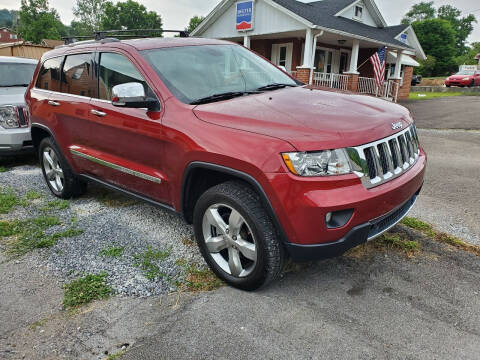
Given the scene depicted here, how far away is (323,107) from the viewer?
287cm

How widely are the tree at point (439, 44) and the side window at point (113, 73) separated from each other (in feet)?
167

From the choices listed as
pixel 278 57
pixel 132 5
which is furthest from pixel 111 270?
pixel 132 5

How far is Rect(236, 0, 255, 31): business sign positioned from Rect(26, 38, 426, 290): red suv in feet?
52.6

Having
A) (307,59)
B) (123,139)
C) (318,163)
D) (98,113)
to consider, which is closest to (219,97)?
(123,139)

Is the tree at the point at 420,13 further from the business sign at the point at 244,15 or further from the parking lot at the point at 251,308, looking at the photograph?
the parking lot at the point at 251,308

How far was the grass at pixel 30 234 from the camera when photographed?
362 cm

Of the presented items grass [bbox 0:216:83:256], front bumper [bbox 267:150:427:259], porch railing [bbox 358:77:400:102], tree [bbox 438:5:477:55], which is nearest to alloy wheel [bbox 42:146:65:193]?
grass [bbox 0:216:83:256]

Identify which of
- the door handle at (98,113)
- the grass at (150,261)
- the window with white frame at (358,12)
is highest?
the window with white frame at (358,12)

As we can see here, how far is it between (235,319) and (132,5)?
8064cm

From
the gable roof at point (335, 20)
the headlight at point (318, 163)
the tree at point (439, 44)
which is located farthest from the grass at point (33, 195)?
the tree at point (439, 44)

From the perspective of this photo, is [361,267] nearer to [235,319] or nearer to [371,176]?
[371,176]

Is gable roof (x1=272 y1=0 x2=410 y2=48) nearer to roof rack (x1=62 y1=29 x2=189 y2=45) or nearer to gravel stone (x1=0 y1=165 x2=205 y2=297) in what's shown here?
roof rack (x1=62 y1=29 x2=189 y2=45)

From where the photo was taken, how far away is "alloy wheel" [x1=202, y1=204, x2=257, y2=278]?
2.70 m

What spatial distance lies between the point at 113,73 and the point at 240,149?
1910mm
